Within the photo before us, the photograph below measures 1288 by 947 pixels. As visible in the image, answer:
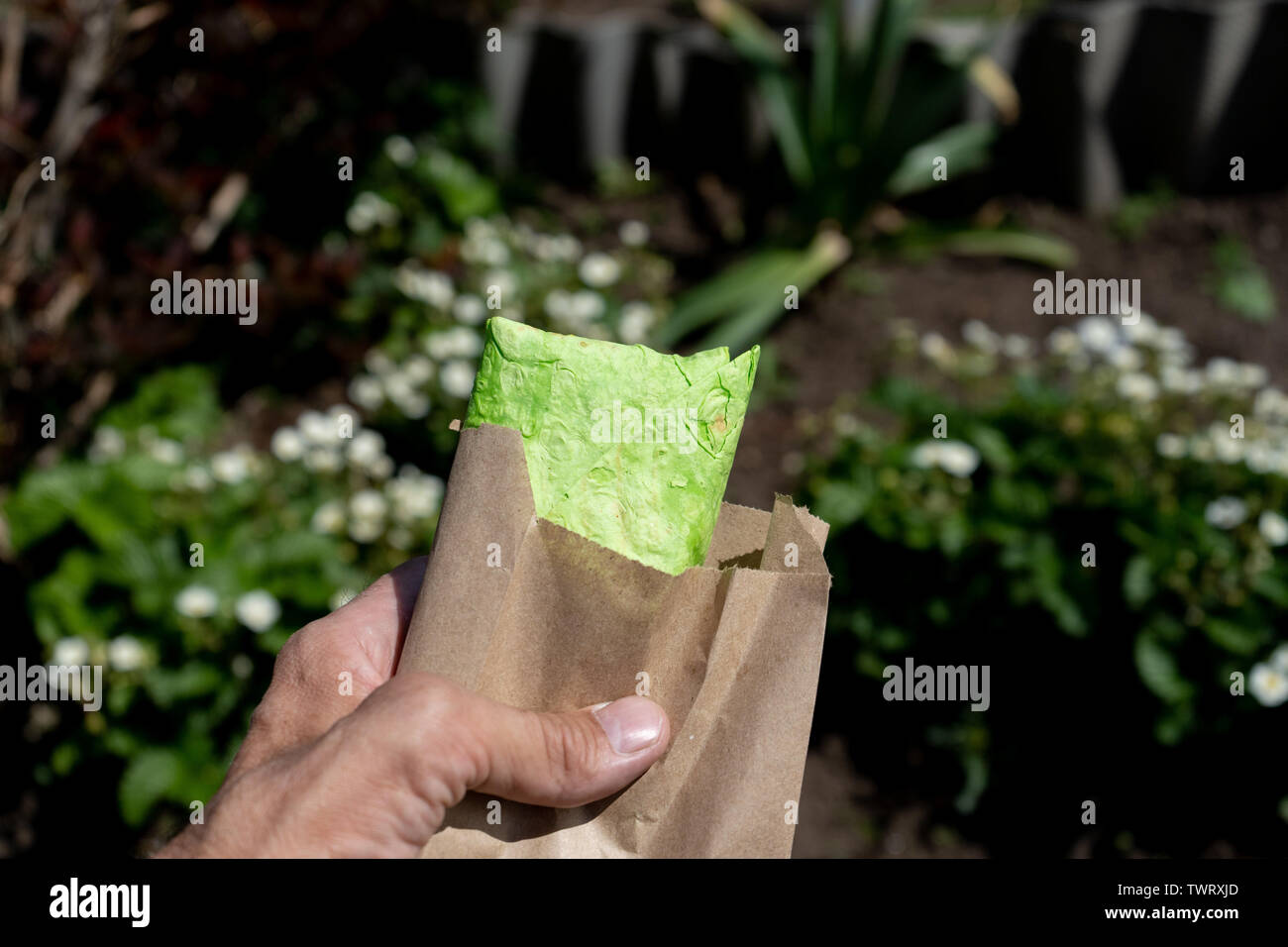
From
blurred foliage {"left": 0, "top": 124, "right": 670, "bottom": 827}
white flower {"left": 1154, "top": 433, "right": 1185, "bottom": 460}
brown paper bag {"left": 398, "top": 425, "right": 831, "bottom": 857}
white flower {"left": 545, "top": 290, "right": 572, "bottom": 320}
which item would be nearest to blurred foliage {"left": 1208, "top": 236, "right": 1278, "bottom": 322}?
white flower {"left": 1154, "top": 433, "right": 1185, "bottom": 460}

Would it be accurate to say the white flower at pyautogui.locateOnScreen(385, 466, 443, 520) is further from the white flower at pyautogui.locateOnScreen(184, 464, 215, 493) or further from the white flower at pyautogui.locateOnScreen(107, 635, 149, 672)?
the white flower at pyautogui.locateOnScreen(107, 635, 149, 672)

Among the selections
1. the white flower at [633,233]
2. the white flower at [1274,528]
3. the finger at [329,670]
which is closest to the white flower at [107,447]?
the finger at [329,670]

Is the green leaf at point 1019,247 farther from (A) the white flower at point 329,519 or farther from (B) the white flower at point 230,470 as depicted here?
(B) the white flower at point 230,470

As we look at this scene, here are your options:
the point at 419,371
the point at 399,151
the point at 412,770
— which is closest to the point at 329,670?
the point at 412,770

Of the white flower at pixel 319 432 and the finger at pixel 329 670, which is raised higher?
the white flower at pixel 319 432

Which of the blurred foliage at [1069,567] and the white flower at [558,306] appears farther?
the white flower at [558,306]

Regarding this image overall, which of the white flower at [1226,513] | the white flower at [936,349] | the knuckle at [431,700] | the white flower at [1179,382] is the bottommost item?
the knuckle at [431,700]

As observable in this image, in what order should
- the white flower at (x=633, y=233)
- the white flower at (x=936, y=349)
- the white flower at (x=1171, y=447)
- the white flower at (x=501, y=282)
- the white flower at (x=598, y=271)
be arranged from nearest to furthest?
the white flower at (x=1171, y=447), the white flower at (x=936, y=349), the white flower at (x=501, y=282), the white flower at (x=598, y=271), the white flower at (x=633, y=233)
